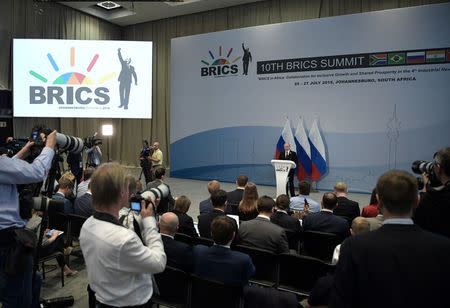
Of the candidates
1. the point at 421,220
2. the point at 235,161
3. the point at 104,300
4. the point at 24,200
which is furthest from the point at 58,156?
A: the point at 235,161

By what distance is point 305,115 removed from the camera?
8.73 m

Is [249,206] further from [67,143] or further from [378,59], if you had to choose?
[378,59]

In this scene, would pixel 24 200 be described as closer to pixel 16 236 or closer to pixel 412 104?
pixel 16 236

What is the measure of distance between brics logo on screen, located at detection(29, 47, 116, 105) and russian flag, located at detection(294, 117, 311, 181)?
5.15 m

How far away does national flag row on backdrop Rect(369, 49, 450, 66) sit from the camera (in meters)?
7.24

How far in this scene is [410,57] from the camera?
751cm

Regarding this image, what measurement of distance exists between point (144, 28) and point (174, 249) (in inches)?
478

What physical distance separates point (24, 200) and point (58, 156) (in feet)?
1.31

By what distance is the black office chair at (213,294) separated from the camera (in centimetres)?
201

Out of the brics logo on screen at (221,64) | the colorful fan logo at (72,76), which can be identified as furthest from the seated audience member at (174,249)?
the brics logo on screen at (221,64)

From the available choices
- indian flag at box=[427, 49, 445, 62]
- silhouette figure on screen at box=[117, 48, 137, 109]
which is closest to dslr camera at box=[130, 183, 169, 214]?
silhouette figure on screen at box=[117, 48, 137, 109]

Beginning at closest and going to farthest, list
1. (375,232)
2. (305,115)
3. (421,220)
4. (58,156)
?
1. (375,232)
2. (421,220)
3. (58,156)
4. (305,115)

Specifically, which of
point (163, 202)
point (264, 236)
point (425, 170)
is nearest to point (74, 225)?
point (163, 202)

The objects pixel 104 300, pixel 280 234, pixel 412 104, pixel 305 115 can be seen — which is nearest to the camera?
pixel 104 300
